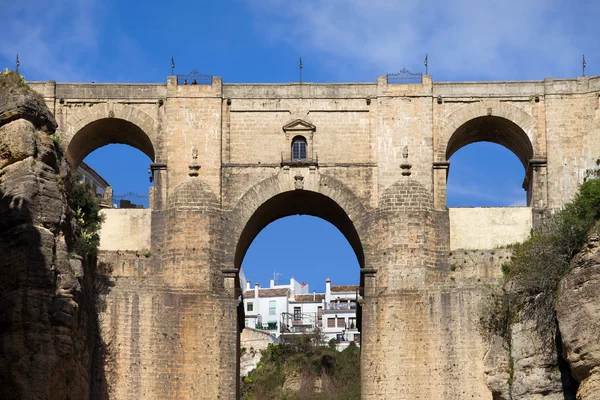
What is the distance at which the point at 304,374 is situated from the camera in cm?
6869

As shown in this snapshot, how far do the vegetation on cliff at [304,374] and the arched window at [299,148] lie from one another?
77.2ft

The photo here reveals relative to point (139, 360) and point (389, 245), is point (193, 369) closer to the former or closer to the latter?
point (139, 360)

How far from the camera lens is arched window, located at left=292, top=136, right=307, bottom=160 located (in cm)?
4425

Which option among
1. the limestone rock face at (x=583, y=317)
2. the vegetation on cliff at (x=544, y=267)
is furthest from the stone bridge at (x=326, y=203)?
the limestone rock face at (x=583, y=317)

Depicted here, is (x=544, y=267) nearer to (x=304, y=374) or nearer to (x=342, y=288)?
(x=304, y=374)

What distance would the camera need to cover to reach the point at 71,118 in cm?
4438

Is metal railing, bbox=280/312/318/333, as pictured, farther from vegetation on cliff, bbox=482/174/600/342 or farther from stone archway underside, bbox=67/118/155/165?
vegetation on cliff, bbox=482/174/600/342

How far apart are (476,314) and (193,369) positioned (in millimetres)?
8437

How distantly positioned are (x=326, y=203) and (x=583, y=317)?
9.65m

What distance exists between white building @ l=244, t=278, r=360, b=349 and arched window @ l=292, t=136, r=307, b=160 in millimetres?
35008

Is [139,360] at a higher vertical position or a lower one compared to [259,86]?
lower

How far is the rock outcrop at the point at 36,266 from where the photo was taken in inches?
1358

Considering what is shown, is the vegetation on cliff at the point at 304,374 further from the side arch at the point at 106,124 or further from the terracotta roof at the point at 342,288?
the side arch at the point at 106,124

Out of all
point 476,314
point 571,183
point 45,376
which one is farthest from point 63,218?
point 571,183
